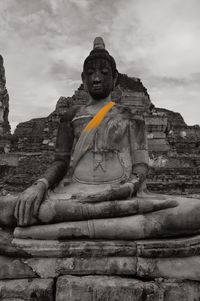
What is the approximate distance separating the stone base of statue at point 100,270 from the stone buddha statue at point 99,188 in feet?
0.44

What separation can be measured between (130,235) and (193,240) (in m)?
0.63

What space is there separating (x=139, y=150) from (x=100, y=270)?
176 cm

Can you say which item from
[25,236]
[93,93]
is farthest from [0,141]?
[25,236]

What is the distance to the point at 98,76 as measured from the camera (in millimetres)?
4289

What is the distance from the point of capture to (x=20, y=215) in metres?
3.34

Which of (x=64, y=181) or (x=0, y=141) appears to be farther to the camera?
(x=0, y=141)

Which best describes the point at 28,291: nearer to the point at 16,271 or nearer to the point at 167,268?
the point at 16,271

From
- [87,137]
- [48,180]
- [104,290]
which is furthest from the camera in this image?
[87,137]

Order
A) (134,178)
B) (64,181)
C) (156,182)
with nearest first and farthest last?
(134,178), (64,181), (156,182)

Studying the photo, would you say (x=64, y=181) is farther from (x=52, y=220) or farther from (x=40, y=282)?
(x=40, y=282)

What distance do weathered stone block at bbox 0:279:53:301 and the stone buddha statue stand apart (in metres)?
0.48

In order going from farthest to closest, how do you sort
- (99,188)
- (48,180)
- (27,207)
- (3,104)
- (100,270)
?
(3,104), (48,180), (99,188), (27,207), (100,270)

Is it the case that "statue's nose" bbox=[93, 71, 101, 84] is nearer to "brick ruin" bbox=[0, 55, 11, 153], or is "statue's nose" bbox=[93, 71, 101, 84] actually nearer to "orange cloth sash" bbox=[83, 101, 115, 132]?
"orange cloth sash" bbox=[83, 101, 115, 132]

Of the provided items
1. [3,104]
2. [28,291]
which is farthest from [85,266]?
[3,104]
